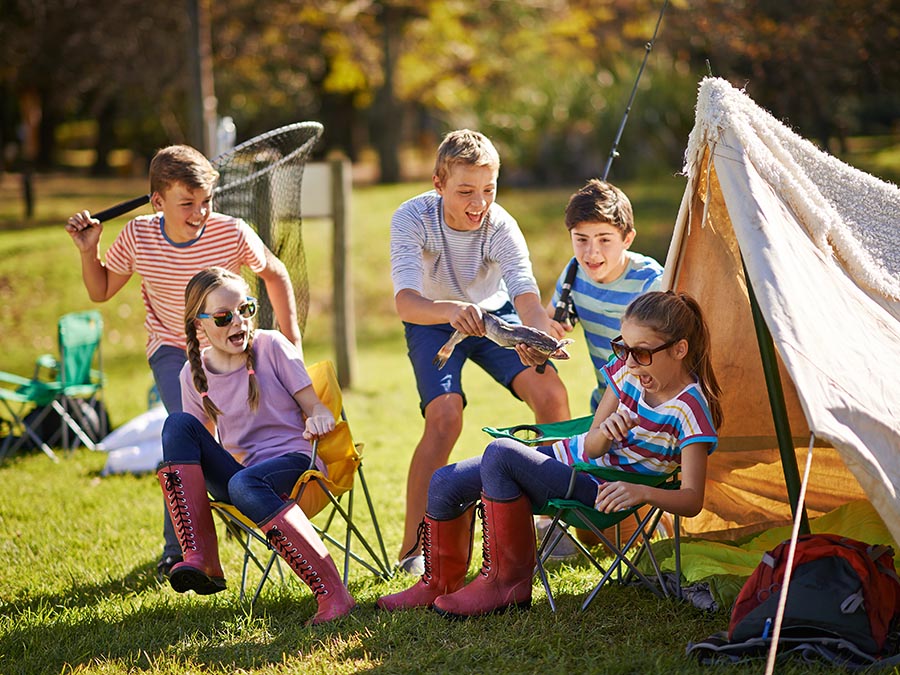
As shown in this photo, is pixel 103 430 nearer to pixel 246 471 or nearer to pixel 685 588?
pixel 246 471

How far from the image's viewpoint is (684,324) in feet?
10.8

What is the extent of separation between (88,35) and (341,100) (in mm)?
9229

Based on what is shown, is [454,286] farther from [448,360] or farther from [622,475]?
[622,475]

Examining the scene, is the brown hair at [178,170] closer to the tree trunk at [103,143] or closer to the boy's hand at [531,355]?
the boy's hand at [531,355]

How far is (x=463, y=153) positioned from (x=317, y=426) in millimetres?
1114

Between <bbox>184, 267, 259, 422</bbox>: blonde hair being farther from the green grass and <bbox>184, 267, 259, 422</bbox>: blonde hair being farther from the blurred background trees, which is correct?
the blurred background trees

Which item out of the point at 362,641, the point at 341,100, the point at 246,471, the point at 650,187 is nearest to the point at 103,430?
the point at 246,471

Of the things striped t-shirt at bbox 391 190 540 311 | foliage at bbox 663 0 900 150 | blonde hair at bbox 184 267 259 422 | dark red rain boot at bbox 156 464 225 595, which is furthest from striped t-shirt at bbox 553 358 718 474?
foliage at bbox 663 0 900 150

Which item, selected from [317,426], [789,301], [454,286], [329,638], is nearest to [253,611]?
[329,638]

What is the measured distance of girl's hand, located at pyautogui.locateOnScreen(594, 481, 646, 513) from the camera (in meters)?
3.13

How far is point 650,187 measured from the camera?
15062 millimetres

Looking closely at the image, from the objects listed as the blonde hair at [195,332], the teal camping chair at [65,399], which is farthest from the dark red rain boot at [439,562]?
the teal camping chair at [65,399]

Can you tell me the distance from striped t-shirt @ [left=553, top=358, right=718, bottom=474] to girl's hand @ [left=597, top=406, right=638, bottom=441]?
0.05ft

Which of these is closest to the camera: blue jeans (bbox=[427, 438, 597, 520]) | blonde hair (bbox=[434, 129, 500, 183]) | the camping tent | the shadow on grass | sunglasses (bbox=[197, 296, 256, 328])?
the camping tent
